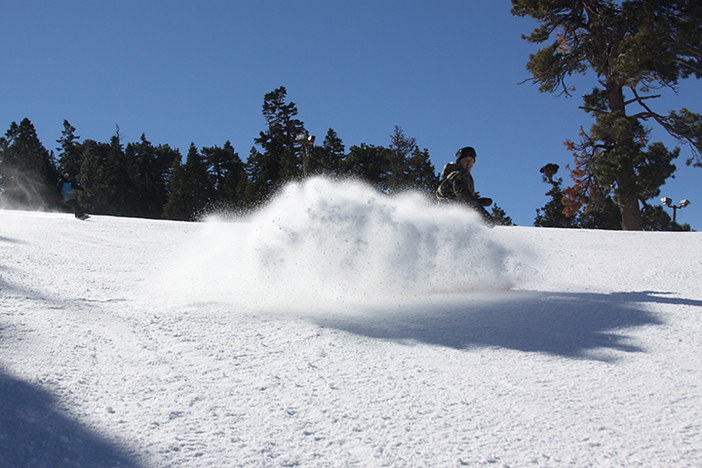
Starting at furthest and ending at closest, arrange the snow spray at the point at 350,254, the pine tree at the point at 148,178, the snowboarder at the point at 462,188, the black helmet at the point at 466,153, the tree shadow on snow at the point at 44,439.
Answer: the pine tree at the point at 148,178, the black helmet at the point at 466,153, the snowboarder at the point at 462,188, the snow spray at the point at 350,254, the tree shadow on snow at the point at 44,439

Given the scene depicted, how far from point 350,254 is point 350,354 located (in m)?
2.33

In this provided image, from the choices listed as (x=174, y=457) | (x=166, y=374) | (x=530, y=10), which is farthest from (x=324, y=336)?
(x=530, y=10)

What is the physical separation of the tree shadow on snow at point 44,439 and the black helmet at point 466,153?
6046mm

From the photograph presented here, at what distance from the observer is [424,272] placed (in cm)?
575

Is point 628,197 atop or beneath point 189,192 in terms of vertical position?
beneath

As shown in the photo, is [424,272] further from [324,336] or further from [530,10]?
[530,10]

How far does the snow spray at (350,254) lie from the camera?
18.2 feet

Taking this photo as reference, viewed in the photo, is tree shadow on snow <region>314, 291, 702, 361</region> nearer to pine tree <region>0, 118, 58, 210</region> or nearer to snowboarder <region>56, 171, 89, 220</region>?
snowboarder <region>56, 171, 89, 220</region>

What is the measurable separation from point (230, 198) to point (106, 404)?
57.7 meters

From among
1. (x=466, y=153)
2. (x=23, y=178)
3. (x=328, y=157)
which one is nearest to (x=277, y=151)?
(x=328, y=157)

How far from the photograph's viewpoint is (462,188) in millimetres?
6496

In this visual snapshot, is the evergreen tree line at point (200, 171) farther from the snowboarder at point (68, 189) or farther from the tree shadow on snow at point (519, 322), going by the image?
the tree shadow on snow at point (519, 322)

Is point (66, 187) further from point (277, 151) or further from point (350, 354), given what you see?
point (277, 151)

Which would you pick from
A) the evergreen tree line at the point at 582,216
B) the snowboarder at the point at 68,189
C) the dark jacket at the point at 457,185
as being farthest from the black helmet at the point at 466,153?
the evergreen tree line at the point at 582,216
